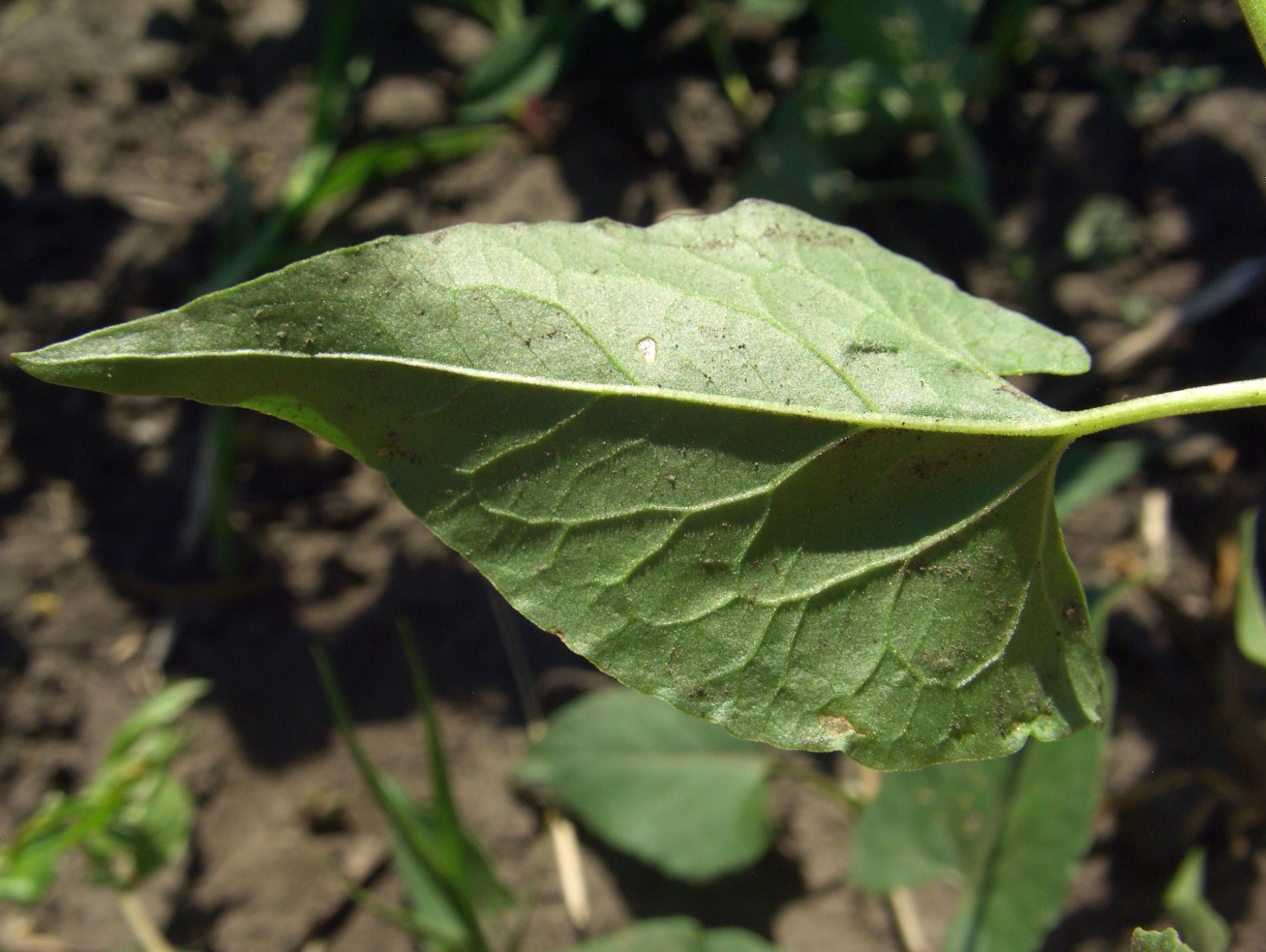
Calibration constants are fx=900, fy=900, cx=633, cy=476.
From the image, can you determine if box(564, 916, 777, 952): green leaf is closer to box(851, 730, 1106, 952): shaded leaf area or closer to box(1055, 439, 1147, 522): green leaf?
box(851, 730, 1106, 952): shaded leaf area

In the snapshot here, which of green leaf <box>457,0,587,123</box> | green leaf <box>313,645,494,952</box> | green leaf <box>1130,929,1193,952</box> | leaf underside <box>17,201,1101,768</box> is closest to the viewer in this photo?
green leaf <box>1130,929,1193,952</box>

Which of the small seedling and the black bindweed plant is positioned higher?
the black bindweed plant

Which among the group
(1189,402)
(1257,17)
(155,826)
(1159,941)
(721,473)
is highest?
(1257,17)

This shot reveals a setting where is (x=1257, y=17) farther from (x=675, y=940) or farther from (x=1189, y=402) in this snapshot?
(x=675, y=940)

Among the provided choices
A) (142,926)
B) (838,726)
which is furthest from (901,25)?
(142,926)

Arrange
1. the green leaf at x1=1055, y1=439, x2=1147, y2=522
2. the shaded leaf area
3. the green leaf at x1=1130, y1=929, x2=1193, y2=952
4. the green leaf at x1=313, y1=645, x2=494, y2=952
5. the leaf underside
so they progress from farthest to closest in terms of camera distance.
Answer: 1. the green leaf at x1=1055, y1=439, x2=1147, y2=522
2. the green leaf at x1=313, y1=645, x2=494, y2=952
3. the shaded leaf area
4. the leaf underside
5. the green leaf at x1=1130, y1=929, x2=1193, y2=952

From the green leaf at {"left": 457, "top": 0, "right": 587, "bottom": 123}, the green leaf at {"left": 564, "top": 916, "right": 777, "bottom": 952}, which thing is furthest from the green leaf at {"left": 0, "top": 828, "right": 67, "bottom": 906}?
the green leaf at {"left": 457, "top": 0, "right": 587, "bottom": 123}
